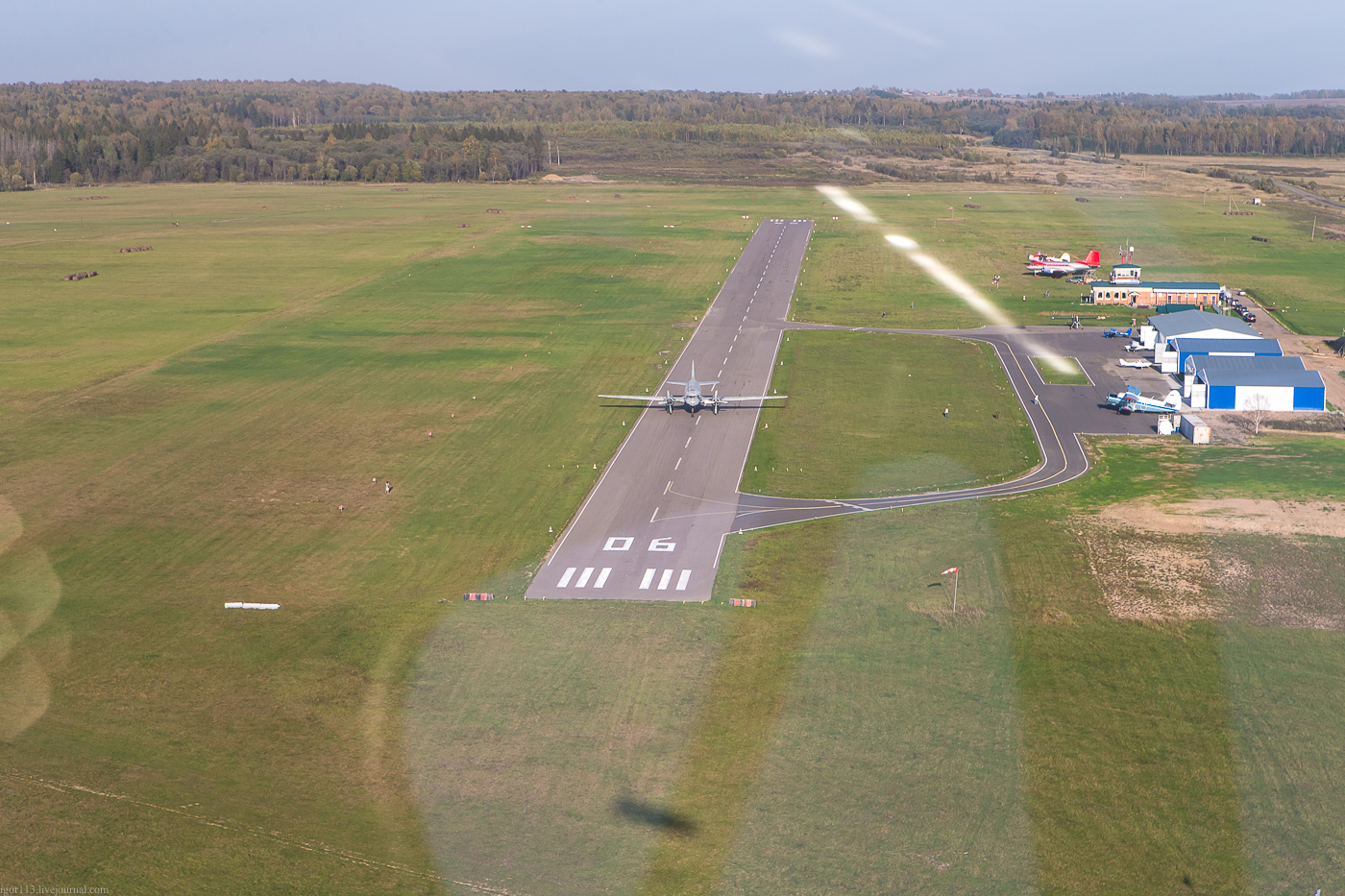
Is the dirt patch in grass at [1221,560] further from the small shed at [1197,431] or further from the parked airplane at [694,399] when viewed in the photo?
the parked airplane at [694,399]

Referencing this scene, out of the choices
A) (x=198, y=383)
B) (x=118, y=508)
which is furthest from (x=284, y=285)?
(x=118, y=508)

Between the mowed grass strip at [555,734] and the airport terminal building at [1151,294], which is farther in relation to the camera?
the airport terminal building at [1151,294]

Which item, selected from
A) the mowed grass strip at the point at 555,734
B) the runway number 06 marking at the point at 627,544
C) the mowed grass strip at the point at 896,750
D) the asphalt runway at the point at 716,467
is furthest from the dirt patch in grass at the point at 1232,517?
the mowed grass strip at the point at 555,734

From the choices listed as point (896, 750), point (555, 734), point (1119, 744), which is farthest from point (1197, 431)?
point (555, 734)

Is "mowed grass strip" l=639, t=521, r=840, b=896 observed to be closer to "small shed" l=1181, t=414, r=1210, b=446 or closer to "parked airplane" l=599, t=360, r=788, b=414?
"parked airplane" l=599, t=360, r=788, b=414

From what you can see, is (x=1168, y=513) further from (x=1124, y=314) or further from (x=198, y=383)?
(x=198, y=383)

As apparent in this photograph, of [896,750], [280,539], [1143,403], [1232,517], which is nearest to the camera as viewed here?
[896,750]

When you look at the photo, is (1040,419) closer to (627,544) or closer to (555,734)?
(627,544)
